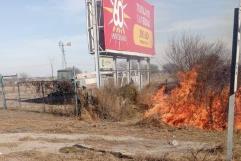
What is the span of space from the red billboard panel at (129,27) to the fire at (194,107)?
920cm

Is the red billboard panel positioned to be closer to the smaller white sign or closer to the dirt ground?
the smaller white sign

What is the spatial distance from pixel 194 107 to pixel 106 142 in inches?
176

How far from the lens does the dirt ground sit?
9.05m

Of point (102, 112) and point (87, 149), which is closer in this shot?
point (87, 149)

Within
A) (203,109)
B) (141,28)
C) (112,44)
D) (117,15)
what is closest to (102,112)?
(203,109)

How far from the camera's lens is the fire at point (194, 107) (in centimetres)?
1347

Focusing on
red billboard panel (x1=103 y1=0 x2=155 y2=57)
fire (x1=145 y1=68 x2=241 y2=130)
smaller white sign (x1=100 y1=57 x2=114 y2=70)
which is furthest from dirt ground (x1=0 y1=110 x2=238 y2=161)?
red billboard panel (x1=103 y1=0 x2=155 y2=57)

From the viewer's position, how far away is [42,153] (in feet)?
31.8

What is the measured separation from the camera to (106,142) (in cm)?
1101

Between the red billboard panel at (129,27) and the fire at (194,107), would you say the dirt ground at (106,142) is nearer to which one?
the fire at (194,107)

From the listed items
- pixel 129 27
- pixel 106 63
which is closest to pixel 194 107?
pixel 106 63

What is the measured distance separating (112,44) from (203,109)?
37.9 feet

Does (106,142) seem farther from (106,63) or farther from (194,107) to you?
(106,63)

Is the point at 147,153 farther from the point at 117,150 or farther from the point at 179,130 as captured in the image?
the point at 179,130
